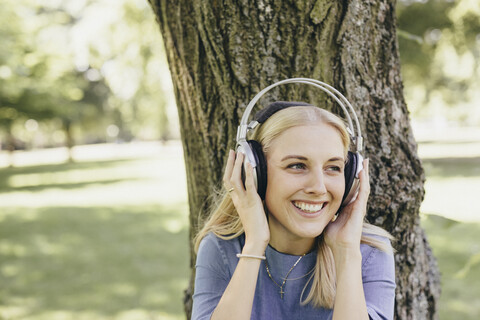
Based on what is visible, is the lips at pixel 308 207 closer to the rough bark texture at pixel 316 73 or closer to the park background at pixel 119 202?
the rough bark texture at pixel 316 73

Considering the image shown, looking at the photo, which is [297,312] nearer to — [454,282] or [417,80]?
[454,282]

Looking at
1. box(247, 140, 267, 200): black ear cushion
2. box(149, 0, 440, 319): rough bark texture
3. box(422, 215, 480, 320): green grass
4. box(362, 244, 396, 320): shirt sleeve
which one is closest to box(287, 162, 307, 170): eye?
box(247, 140, 267, 200): black ear cushion

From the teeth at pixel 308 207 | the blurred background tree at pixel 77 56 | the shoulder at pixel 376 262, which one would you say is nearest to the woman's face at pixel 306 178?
the teeth at pixel 308 207

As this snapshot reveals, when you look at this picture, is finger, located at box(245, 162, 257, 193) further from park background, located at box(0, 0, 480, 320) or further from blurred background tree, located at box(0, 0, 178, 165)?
blurred background tree, located at box(0, 0, 178, 165)

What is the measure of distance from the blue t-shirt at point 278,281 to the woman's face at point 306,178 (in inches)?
9.2

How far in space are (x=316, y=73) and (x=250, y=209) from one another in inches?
32.3

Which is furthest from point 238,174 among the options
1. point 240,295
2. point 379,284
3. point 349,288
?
point 379,284

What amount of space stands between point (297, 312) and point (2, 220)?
11.2m

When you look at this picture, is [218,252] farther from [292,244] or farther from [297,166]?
[297,166]

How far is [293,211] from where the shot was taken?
1855 millimetres

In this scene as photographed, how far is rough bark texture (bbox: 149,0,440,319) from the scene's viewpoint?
7.32ft

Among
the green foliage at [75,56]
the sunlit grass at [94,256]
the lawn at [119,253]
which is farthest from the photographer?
the green foliage at [75,56]

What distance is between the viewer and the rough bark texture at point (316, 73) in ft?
7.32

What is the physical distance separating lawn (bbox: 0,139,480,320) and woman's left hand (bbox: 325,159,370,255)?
0.75m
